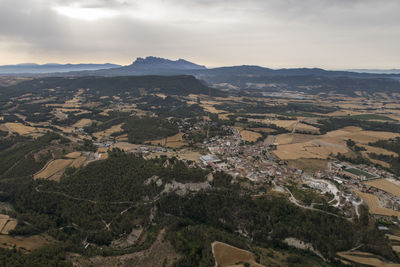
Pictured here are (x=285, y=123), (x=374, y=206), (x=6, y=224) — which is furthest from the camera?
(x=285, y=123)

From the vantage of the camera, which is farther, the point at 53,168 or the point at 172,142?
the point at 172,142

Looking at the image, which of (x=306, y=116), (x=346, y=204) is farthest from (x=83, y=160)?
(x=306, y=116)

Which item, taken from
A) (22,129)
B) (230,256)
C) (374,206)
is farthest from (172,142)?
(22,129)

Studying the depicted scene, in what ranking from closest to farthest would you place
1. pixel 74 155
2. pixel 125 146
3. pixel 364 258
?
pixel 364 258 < pixel 74 155 < pixel 125 146

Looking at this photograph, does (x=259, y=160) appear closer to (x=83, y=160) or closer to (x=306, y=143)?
(x=306, y=143)

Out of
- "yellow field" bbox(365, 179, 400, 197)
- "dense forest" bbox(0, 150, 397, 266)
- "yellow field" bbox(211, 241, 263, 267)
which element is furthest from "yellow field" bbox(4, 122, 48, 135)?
"yellow field" bbox(365, 179, 400, 197)

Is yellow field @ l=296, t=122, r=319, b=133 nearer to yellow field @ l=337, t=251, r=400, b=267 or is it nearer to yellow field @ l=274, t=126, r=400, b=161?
yellow field @ l=274, t=126, r=400, b=161

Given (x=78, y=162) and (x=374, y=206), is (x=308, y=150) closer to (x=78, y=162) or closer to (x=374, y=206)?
(x=374, y=206)
